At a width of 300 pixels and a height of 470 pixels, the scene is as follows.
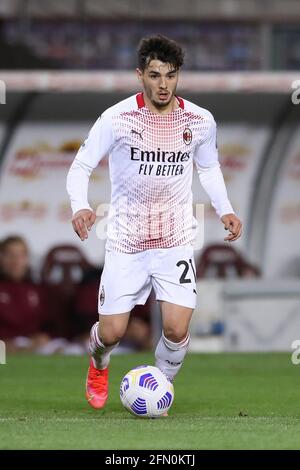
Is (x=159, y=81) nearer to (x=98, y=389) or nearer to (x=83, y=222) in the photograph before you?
(x=83, y=222)

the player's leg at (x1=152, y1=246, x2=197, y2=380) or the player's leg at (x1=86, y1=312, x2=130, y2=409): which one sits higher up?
the player's leg at (x1=152, y1=246, x2=197, y2=380)

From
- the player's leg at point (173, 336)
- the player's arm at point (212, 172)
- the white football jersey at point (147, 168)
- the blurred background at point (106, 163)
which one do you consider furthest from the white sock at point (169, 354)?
the blurred background at point (106, 163)

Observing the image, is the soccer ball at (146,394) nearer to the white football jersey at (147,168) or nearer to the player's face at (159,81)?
the white football jersey at (147,168)

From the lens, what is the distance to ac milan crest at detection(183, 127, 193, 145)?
10311 millimetres

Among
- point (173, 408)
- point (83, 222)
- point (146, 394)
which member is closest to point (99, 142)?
point (83, 222)

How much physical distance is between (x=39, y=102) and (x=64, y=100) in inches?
12.3

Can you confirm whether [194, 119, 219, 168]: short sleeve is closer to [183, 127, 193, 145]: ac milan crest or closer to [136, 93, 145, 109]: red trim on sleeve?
[183, 127, 193, 145]: ac milan crest

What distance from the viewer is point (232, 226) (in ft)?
33.2

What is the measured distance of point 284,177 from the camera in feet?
63.0

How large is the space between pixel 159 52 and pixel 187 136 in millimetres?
633

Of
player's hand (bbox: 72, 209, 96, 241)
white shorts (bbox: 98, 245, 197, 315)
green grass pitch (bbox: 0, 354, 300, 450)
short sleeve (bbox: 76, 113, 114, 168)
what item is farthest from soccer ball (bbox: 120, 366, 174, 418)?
short sleeve (bbox: 76, 113, 114, 168)

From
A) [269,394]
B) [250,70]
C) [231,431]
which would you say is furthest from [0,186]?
[231,431]

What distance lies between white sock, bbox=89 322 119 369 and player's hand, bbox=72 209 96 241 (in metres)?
1.01

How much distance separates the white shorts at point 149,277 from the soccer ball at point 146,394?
511 millimetres
